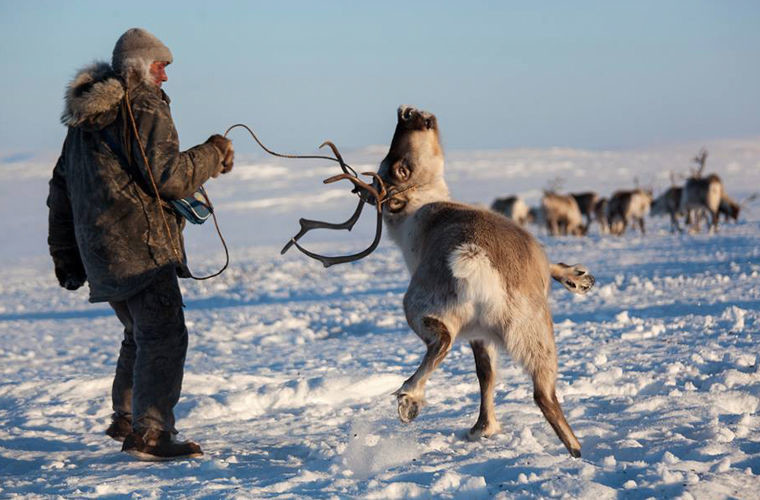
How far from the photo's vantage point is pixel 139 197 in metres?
4.46

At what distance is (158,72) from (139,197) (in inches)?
26.2

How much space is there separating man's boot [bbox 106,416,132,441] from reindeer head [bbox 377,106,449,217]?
191 centimetres

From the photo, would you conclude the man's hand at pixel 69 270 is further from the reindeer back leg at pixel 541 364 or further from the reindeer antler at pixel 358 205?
the reindeer back leg at pixel 541 364

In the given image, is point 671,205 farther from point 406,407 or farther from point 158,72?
point 406,407

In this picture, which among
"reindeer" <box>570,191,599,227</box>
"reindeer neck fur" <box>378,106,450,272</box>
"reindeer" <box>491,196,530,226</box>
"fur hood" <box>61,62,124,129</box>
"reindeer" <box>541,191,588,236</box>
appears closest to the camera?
"fur hood" <box>61,62,124,129</box>

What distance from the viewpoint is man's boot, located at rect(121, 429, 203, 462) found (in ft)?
14.6

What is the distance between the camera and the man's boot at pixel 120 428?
195 inches

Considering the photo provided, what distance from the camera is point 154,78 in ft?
14.8

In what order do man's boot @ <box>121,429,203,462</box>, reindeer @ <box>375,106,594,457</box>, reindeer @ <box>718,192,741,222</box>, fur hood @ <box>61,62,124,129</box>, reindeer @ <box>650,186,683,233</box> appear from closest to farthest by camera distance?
reindeer @ <box>375,106,594,457</box>
fur hood @ <box>61,62,124,129</box>
man's boot @ <box>121,429,203,462</box>
reindeer @ <box>718,192,741,222</box>
reindeer @ <box>650,186,683,233</box>

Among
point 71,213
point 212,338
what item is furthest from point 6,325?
point 71,213

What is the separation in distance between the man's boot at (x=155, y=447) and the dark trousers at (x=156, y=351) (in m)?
0.04

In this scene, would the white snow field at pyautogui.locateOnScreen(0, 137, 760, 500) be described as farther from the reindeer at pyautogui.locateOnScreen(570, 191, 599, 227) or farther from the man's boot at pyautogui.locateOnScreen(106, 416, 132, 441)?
the reindeer at pyautogui.locateOnScreen(570, 191, 599, 227)

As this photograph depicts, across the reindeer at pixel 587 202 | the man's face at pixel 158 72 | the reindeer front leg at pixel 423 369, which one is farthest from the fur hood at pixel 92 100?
the reindeer at pixel 587 202

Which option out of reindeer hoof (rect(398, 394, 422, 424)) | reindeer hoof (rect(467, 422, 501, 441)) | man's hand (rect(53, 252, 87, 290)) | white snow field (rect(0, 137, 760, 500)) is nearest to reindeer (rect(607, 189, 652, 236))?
white snow field (rect(0, 137, 760, 500))
